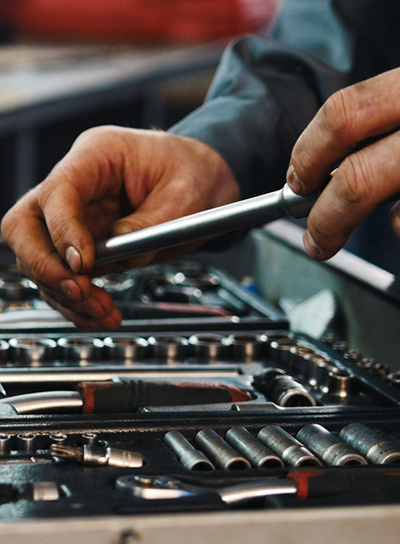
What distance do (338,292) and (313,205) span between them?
0.44 meters

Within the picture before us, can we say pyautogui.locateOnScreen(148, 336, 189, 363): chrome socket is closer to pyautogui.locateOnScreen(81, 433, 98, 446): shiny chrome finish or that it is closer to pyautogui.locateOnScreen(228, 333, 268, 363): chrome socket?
pyautogui.locateOnScreen(228, 333, 268, 363): chrome socket

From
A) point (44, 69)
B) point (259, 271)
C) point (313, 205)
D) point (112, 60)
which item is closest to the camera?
point (313, 205)

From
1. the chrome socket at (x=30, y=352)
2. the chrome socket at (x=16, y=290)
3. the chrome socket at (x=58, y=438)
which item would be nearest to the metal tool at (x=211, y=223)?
the chrome socket at (x=30, y=352)

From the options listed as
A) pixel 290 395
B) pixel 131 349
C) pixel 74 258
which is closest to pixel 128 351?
pixel 131 349

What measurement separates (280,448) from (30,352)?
0.37 metres

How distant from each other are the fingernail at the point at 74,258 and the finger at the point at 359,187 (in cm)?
31

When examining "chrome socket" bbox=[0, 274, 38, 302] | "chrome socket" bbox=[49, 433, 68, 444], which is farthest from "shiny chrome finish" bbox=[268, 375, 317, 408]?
"chrome socket" bbox=[0, 274, 38, 302]

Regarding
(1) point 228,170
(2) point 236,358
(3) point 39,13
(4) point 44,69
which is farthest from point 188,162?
(3) point 39,13

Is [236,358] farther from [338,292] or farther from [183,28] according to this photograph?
[183,28]

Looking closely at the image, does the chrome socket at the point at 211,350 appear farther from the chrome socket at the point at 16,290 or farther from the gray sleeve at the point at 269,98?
the chrome socket at the point at 16,290

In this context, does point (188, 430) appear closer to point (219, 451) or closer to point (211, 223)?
point (219, 451)

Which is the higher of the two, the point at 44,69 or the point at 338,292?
the point at 44,69

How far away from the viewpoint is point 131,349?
0.92 meters

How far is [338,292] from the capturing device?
3.51ft
